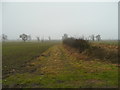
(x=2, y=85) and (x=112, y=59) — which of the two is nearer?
(x=2, y=85)

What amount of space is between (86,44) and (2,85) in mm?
14443

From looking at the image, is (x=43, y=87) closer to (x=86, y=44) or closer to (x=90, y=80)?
(x=90, y=80)

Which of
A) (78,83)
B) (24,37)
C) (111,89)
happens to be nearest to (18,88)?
(78,83)

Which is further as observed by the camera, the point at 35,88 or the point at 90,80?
the point at 90,80

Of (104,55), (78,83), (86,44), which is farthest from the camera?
(86,44)

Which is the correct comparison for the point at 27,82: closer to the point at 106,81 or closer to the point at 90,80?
the point at 90,80

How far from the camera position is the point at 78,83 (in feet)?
21.7

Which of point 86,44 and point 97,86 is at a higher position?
point 86,44

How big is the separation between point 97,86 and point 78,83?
84 cm

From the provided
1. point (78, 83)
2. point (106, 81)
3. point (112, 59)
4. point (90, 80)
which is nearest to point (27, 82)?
point (78, 83)

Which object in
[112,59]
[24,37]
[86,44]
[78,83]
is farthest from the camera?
[24,37]

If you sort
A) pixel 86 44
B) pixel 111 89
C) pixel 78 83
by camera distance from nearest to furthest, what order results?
pixel 111 89
pixel 78 83
pixel 86 44

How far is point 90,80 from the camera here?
280 inches

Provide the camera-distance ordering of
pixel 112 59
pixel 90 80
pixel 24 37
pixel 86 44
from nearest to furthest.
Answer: pixel 90 80
pixel 112 59
pixel 86 44
pixel 24 37
